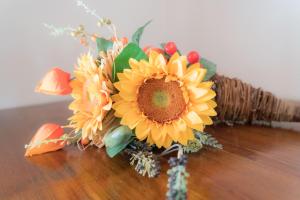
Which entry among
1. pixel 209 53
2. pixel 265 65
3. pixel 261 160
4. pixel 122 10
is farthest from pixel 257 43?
pixel 261 160

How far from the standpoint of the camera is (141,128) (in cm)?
48

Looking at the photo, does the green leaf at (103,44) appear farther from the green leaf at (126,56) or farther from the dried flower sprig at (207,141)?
the dried flower sprig at (207,141)

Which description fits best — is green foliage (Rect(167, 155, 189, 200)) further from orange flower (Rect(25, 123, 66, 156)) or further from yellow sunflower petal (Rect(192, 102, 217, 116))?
orange flower (Rect(25, 123, 66, 156))

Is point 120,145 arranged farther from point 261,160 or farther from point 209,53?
point 209,53

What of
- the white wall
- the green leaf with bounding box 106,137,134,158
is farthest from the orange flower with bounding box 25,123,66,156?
the white wall

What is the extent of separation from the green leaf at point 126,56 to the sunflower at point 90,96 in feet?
0.08

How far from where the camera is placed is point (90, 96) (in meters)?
0.50

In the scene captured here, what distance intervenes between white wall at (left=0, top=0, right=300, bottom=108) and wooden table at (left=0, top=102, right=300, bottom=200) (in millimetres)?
418

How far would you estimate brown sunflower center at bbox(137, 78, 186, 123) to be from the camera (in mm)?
486

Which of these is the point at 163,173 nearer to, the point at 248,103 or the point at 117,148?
the point at 117,148

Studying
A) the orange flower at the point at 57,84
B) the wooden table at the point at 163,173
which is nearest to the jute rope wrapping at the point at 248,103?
the wooden table at the point at 163,173

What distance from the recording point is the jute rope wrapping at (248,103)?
0.65m

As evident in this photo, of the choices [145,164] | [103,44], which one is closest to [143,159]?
[145,164]

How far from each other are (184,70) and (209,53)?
802 mm
